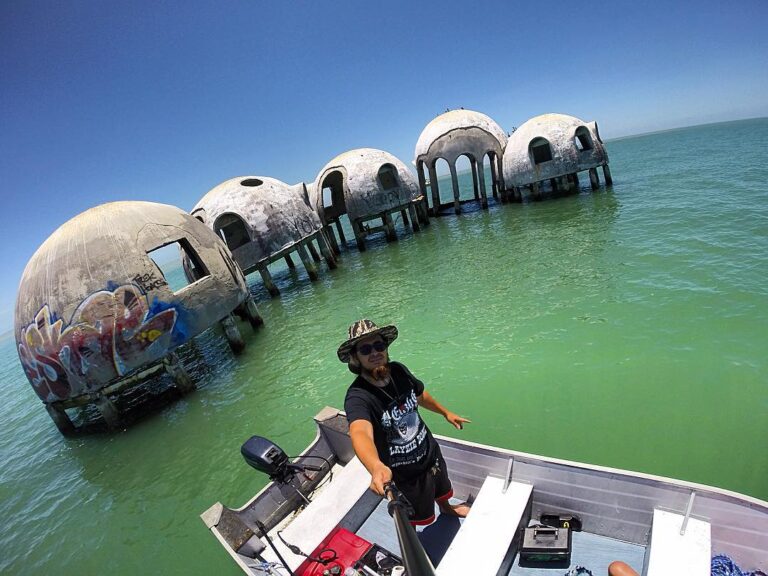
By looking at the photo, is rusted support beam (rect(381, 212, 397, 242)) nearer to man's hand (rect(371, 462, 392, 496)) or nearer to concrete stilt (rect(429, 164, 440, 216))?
concrete stilt (rect(429, 164, 440, 216))

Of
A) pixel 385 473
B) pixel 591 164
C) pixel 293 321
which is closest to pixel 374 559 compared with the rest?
pixel 385 473

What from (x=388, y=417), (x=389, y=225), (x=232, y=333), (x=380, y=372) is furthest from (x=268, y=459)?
(x=389, y=225)

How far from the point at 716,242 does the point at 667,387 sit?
931 centimetres

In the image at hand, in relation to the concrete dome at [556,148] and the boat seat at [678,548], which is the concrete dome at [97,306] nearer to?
the boat seat at [678,548]

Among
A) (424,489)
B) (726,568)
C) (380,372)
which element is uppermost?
(380,372)

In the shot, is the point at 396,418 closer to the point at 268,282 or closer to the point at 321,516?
the point at 321,516

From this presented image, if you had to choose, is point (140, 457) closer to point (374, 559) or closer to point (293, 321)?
point (293, 321)

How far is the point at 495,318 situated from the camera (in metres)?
11.4

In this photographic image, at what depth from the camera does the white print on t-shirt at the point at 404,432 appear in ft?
12.4

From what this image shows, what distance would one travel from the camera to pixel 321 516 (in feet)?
17.1

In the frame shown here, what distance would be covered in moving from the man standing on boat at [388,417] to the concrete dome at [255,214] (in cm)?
1617

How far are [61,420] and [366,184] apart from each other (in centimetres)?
1787

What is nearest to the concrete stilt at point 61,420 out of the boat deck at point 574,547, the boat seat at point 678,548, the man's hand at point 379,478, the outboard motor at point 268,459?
the outboard motor at point 268,459

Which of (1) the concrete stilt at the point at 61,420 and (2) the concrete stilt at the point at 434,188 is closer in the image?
(1) the concrete stilt at the point at 61,420
